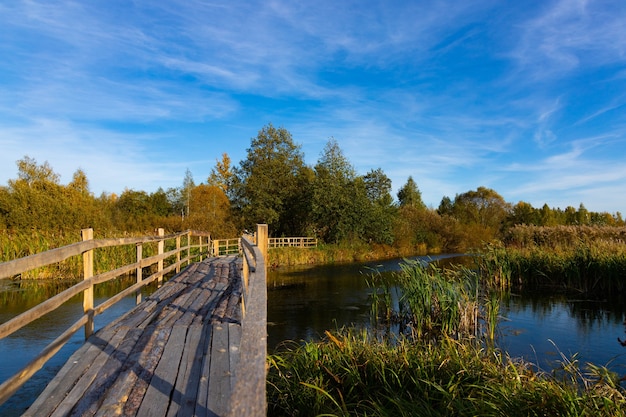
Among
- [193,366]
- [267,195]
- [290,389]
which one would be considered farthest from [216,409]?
[267,195]

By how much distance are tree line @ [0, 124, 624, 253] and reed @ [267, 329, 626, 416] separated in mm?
25319

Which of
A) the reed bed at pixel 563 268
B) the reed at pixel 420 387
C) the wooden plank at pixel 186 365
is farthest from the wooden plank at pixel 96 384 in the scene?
the reed bed at pixel 563 268

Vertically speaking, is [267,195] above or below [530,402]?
above

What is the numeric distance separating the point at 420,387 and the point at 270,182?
34332mm

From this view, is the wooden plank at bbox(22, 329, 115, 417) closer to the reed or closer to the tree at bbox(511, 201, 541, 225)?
the reed

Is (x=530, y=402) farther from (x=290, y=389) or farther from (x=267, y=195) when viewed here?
(x=267, y=195)

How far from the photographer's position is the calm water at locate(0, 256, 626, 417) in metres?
7.65

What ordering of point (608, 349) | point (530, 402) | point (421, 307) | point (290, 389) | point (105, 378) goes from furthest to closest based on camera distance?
point (421, 307) < point (608, 349) < point (290, 389) < point (530, 402) < point (105, 378)

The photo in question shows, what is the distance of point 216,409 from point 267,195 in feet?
114

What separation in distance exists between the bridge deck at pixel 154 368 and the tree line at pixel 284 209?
24.5 meters

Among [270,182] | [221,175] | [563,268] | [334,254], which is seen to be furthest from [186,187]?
[563,268]

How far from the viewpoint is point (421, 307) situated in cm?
913

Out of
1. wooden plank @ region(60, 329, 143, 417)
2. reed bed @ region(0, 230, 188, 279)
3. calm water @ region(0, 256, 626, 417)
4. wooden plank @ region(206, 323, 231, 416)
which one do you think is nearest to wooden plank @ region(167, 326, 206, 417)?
wooden plank @ region(206, 323, 231, 416)

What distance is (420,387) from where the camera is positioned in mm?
4770
